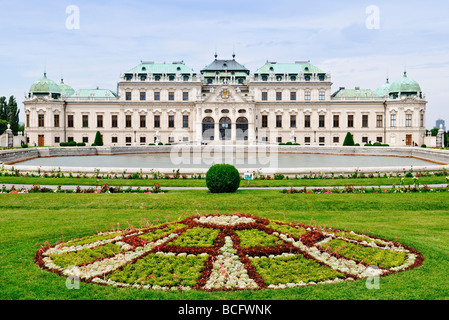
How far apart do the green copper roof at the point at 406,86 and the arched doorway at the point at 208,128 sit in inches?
1425

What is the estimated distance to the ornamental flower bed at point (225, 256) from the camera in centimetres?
806

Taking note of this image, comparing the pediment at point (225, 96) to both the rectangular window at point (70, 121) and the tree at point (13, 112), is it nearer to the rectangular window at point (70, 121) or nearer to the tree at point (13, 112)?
the rectangular window at point (70, 121)

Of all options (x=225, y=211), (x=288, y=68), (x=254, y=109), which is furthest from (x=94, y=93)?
(x=225, y=211)

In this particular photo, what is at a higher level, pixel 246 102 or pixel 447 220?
pixel 246 102

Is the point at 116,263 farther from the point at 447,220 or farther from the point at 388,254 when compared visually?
the point at 447,220

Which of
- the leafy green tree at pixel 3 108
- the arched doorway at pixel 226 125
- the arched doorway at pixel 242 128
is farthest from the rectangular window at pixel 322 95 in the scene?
the leafy green tree at pixel 3 108

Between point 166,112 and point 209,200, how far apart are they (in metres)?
63.2

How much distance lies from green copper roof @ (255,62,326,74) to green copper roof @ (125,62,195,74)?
47.4ft

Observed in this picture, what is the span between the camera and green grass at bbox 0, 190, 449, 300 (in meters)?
7.44

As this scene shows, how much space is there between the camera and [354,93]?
8206 centimetres

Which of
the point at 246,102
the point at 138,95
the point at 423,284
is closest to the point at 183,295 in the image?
the point at 423,284

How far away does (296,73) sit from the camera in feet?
261

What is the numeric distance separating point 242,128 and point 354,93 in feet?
80.6

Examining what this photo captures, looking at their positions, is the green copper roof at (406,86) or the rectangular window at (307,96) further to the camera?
the rectangular window at (307,96)
